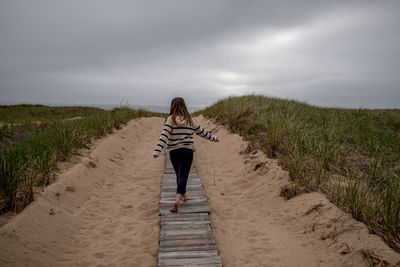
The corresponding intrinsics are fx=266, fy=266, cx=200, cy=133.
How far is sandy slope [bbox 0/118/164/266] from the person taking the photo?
11.4ft

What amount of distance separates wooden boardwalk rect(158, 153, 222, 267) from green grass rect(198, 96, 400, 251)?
2.05 meters

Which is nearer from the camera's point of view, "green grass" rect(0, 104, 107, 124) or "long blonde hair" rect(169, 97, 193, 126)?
"long blonde hair" rect(169, 97, 193, 126)

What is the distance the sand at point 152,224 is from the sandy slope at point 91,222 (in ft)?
0.04

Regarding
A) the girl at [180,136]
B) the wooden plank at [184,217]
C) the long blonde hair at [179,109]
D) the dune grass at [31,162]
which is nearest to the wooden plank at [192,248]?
the wooden plank at [184,217]

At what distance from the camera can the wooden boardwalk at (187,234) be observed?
3.41 m

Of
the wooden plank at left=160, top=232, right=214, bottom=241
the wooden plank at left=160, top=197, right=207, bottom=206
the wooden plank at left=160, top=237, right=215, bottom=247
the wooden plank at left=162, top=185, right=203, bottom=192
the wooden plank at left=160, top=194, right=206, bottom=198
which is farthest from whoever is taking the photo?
the wooden plank at left=162, top=185, right=203, bottom=192

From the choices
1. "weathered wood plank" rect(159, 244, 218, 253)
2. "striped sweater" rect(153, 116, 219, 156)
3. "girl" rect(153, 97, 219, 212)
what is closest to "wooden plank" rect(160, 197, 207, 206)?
"girl" rect(153, 97, 219, 212)

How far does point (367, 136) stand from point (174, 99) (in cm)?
728

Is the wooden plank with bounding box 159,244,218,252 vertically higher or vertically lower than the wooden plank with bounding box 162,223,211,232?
lower

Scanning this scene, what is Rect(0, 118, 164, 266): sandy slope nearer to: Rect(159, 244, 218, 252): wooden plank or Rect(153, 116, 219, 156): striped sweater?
Rect(159, 244, 218, 252): wooden plank

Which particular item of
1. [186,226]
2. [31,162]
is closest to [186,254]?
[186,226]

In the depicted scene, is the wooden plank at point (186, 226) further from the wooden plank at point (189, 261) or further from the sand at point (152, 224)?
the wooden plank at point (189, 261)

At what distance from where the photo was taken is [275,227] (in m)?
4.52

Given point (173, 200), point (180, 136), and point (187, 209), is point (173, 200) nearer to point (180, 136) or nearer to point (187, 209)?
point (187, 209)
